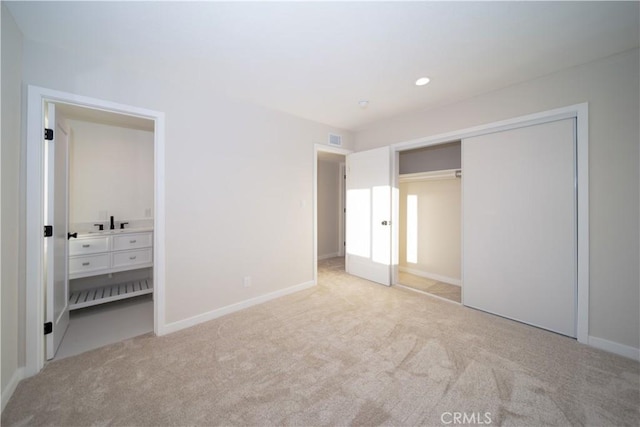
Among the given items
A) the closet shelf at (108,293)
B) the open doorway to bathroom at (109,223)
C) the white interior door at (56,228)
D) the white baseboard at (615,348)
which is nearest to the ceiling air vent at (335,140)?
the open doorway to bathroom at (109,223)

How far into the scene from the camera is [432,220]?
13.5ft

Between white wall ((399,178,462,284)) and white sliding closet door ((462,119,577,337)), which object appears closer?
white sliding closet door ((462,119,577,337))

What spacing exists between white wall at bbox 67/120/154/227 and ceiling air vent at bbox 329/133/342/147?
8.81ft

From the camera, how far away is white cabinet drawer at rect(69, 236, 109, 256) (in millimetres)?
2832

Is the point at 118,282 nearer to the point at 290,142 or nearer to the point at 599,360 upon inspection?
the point at 290,142

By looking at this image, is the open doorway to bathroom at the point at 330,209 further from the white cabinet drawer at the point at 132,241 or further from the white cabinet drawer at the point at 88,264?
the white cabinet drawer at the point at 88,264

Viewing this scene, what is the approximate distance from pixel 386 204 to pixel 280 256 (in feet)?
5.70

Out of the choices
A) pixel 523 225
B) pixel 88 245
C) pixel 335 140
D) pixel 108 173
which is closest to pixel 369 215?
pixel 335 140

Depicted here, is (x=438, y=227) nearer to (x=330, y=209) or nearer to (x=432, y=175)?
(x=432, y=175)

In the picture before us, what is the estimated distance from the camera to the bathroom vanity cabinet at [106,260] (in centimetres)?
285

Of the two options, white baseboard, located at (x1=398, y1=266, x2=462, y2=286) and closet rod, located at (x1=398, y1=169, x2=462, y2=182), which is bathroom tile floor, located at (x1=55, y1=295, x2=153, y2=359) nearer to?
white baseboard, located at (x1=398, y1=266, x2=462, y2=286)

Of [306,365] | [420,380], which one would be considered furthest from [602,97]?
[306,365]

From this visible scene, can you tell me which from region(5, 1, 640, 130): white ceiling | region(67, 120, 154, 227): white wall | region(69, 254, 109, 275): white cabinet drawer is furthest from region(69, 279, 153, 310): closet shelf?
region(5, 1, 640, 130): white ceiling

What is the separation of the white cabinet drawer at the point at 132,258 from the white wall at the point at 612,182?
4.83m
